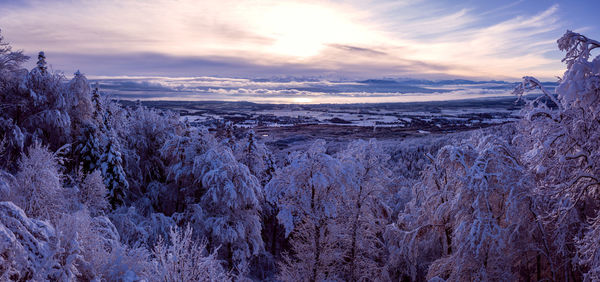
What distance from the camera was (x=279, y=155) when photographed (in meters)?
64.1

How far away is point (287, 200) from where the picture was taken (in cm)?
1884

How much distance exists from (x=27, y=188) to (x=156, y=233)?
6.87 m

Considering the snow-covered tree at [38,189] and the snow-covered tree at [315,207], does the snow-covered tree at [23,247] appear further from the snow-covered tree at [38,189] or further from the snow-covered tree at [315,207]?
the snow-covered tree at [315,207]

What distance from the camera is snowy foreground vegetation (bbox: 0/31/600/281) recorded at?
8875 millimetres

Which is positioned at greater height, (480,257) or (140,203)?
(480,257)

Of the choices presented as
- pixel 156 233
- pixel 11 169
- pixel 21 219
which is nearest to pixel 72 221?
pixel 21 219

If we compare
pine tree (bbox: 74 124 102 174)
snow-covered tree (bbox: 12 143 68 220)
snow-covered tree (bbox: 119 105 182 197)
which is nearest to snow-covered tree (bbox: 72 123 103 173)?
pine tree (bbox: 74 124 102 174)

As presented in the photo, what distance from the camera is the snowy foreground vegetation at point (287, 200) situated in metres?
8.88

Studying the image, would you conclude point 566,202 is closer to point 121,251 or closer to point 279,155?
point 121,251

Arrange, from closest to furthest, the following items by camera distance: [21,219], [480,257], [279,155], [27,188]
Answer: [21,219] < [480,257] < [27,188] < [279,155]

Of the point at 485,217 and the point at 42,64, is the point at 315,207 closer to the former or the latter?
the point at 485,217

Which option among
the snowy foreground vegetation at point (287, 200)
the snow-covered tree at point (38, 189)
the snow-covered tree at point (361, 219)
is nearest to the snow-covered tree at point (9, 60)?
the snowy foreground vegetation at point (287, 200)

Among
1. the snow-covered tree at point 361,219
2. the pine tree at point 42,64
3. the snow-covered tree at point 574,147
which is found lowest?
the snow-covered tree at point 361,219

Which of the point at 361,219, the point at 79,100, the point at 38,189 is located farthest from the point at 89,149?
the point at 361,219
